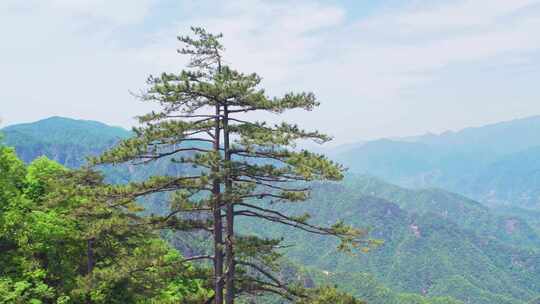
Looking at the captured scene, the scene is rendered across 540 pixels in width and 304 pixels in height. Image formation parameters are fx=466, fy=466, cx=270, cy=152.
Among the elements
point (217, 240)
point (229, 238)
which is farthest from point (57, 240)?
point (229, 238)

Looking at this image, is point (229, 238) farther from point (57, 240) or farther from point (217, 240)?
point (57, 240)

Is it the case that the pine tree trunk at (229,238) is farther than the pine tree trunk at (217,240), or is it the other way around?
the pine tree trunk at (217,240)

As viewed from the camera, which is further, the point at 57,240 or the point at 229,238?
the point at 57,240

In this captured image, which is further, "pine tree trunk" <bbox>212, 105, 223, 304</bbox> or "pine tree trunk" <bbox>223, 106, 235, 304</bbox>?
"pine tree trunk" <bbox>212, 105, 223, 304</bbox>

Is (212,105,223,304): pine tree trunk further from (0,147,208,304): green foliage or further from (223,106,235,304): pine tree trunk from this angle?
(0,147,208,304): green foliage

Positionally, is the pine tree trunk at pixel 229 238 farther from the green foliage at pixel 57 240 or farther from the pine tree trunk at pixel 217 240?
the green foliage at pixel 57 240

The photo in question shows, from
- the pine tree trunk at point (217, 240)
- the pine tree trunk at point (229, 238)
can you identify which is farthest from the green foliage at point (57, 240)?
the pine tree trunk at point (229, 238)

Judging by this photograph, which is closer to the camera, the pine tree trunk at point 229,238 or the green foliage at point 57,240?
the pine tree trunk at point 229,238

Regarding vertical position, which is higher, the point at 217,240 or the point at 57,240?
the point at 217,240

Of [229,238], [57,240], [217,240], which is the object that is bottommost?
[57,240]

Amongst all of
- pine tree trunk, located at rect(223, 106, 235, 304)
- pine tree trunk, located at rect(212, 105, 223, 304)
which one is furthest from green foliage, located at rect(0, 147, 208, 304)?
pine tree trunk, located at rect(223, 106, 235, 304)

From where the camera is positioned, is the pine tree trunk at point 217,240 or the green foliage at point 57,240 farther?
the green foliage at point 57,240

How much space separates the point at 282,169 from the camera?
1709 centimetres

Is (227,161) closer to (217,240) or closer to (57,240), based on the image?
(217,240)
